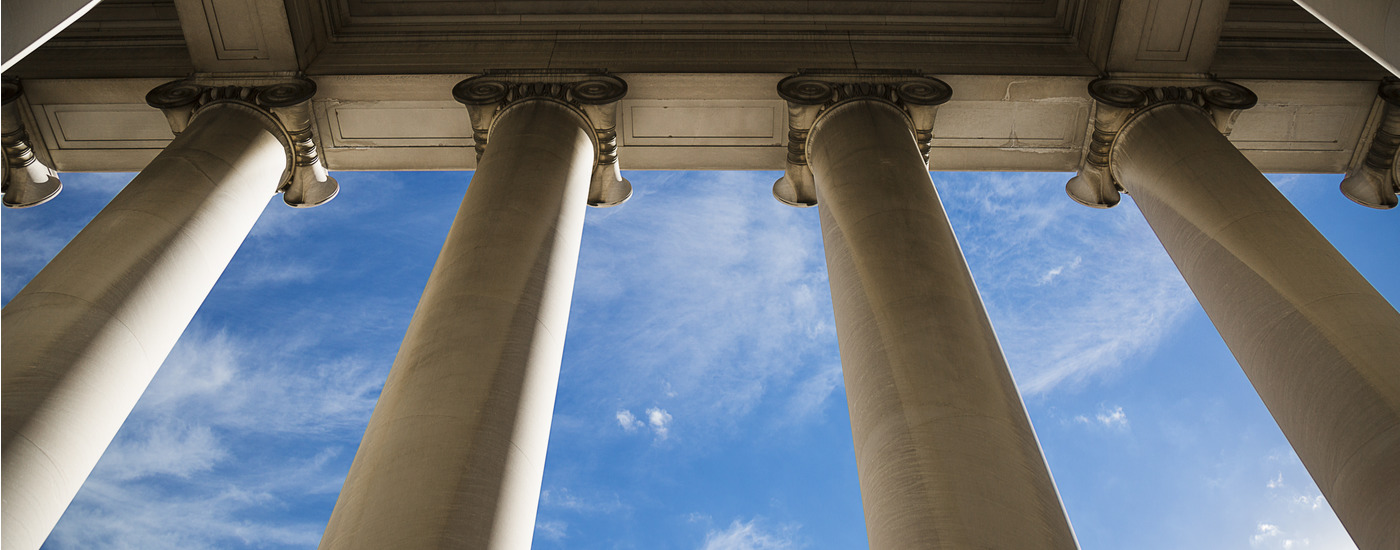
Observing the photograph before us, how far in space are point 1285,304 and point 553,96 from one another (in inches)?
1882

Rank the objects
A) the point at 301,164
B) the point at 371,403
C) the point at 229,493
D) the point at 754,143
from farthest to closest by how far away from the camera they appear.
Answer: the point at 371,403 < the point at 229,493 < the point at 754,143 < the point at 301,164

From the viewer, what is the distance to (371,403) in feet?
609

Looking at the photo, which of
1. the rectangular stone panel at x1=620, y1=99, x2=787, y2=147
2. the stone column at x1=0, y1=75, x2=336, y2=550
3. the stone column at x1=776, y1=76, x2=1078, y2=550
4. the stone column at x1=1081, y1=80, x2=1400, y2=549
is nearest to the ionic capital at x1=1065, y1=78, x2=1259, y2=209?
the stone column at x1=1081, y1=80, x2=1400, y2=549

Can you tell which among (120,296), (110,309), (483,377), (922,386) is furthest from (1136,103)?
(110,309)

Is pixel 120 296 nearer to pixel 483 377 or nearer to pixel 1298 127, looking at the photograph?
pixel 483 377

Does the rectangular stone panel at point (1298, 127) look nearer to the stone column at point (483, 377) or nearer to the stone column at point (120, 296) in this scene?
the stone column at point (483, 377)

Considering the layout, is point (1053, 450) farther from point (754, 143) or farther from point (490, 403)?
point (490, 403)

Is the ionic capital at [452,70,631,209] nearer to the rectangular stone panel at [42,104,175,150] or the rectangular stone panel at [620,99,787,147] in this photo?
the rectangular stone panel at [620,99,787,147]

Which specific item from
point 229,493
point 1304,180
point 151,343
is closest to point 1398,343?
point 151,343

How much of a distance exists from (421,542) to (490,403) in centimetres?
801

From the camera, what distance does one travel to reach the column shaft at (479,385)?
35094 millimetres

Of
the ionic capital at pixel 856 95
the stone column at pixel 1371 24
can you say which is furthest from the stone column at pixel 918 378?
the stone column at pixel 1371 24

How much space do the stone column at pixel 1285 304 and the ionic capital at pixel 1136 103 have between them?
278 mm

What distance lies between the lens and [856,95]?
6838 cm
